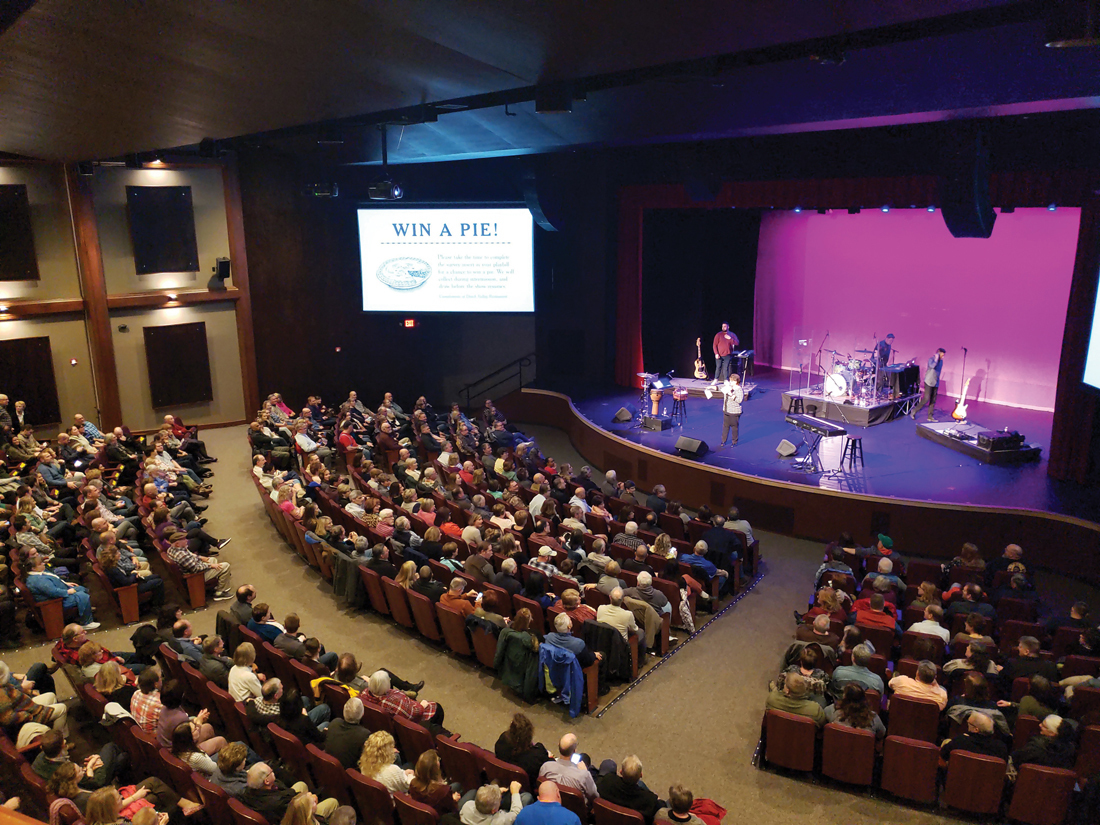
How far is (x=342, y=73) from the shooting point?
5.48m

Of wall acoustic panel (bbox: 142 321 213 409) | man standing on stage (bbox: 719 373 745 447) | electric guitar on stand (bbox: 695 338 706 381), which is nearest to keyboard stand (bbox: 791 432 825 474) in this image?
man standing on stage (bbox: 719 373 745 447)

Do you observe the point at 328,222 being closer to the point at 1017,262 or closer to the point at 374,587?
the point at 374,587

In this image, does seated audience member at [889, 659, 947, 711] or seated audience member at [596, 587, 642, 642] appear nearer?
seated audience member at [889, 659, 947, 711]

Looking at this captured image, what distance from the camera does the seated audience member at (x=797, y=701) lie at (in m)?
5.31

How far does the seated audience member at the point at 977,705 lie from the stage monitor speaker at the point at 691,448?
5.93m

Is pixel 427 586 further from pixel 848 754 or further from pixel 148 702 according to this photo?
pixel 848 754

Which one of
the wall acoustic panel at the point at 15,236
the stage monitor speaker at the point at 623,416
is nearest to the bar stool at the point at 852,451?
the stage monitor speaker at the point at 623,416

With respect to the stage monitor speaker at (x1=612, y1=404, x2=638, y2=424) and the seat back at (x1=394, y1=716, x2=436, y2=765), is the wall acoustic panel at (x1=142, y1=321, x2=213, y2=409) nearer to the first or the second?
the stage monitor speaker at (x1=612, y1=404, x2=638, y2=424)

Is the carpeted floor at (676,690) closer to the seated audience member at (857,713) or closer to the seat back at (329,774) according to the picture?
the seated audience member at (857,713)

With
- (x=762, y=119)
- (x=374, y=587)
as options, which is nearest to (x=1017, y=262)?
(x=762, y=119)

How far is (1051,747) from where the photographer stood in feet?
15.6

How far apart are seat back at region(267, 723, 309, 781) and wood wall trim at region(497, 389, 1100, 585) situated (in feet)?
20.4

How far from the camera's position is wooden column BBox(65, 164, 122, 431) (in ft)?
43.8

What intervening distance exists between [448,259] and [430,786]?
457 inches
